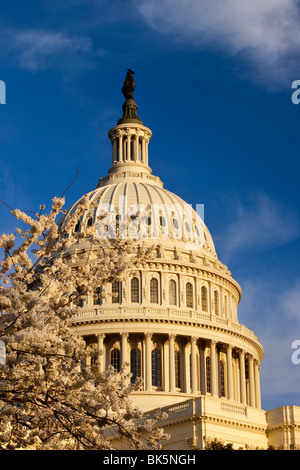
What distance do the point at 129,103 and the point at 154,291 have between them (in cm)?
3187

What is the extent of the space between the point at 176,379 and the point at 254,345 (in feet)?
41.7

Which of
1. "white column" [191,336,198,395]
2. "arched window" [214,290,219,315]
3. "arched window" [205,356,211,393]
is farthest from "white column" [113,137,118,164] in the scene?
"arched window" [205,356,211,393]

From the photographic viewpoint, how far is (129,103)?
111 meters

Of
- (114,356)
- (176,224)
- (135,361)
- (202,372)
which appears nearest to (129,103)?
(176,224)

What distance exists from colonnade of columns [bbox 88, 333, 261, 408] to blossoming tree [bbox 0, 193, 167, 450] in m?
61.4

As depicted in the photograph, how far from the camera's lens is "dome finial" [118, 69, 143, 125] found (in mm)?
107000

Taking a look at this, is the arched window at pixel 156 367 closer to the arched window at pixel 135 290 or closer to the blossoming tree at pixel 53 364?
the arched window at pixel 135 290

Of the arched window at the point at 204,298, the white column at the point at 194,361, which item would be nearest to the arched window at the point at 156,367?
the white column at the point at 194,361

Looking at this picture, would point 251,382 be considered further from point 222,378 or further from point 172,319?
point 172,319

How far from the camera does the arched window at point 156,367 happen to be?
277 feet

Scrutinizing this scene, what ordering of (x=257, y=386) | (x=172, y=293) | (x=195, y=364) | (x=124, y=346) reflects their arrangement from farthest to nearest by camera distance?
(x=257, y=386)
(x=172, y=293)
(x=195, y=364)
(x=124, y=346)

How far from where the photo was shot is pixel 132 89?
114875 mm
